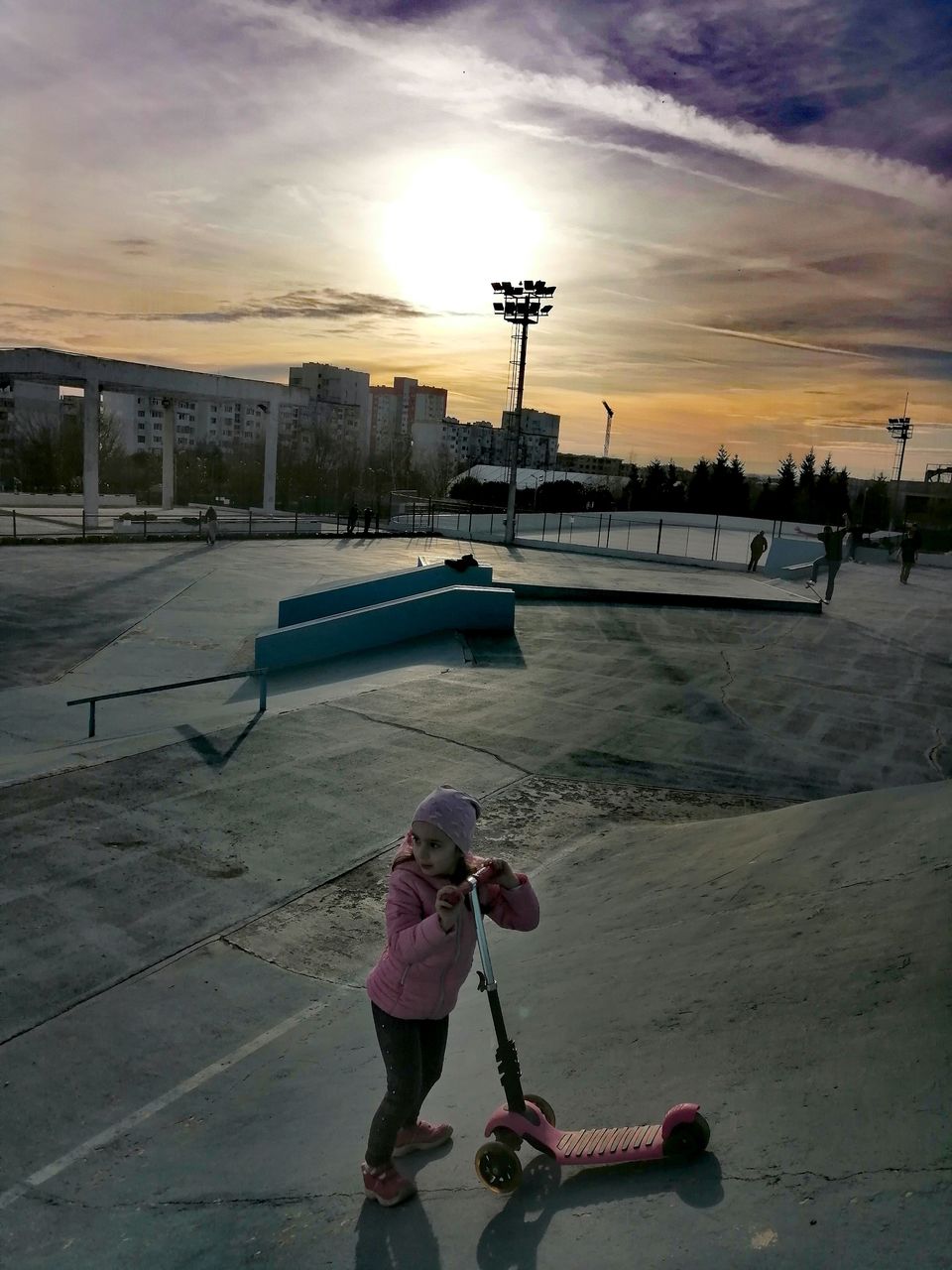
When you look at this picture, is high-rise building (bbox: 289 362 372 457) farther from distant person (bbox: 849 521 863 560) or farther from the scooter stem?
the scooter stem

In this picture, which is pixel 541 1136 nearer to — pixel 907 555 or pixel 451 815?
pixel 451 815

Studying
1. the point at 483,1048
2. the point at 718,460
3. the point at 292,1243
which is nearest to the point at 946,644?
the point at 483,1048

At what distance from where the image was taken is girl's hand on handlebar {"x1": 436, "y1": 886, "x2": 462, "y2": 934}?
275cm

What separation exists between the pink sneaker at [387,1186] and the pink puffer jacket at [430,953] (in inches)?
21.0

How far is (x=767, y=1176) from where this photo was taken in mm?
2605

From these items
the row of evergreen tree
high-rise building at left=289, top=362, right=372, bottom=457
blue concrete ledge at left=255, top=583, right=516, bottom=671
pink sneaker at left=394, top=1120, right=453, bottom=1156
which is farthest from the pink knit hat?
high-rise building at left=289, top=362, right=372, bottom=457

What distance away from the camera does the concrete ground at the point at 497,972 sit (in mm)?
2729

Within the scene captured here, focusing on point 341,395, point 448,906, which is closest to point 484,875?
point 448,906

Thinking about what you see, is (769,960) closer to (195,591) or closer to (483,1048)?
(483,1048)

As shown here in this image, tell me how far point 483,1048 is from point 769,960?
1.31 metres

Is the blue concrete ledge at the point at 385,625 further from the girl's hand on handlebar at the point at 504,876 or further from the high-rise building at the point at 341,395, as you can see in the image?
the high-rise building at the point at 341,395

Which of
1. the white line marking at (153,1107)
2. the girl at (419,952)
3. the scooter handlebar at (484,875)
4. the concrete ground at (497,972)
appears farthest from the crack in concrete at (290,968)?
the scooter handlebar at (484,875)

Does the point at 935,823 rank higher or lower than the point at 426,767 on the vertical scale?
higher

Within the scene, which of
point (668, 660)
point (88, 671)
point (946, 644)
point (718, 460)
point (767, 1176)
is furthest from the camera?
point (718, 460)
